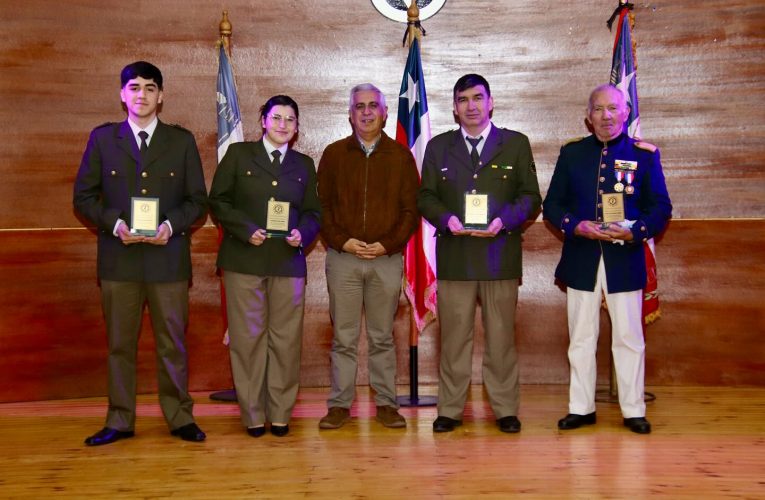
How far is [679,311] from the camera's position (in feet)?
16.9

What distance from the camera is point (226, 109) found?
4801 mm

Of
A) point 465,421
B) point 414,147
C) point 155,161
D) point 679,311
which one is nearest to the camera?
point 155,161

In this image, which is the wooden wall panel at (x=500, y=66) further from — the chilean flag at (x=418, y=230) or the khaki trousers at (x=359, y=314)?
the khaki trousers at (x=359, y=314)

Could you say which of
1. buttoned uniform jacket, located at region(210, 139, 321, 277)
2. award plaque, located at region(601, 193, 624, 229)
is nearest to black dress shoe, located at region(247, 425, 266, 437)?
buttoned uniform jacket, located at region(210, 139, 321, 277)

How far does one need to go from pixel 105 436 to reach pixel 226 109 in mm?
2139

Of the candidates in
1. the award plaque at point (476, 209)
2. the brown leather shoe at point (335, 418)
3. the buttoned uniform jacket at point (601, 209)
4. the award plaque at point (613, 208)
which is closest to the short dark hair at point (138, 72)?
the award plaque at point (476, 209)

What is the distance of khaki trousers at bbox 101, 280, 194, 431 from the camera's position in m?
3.74

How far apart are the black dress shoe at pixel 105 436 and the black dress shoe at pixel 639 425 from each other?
2.60 meters

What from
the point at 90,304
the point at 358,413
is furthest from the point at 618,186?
the point at 90,304

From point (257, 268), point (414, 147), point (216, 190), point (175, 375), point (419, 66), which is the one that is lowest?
point (175, 375)

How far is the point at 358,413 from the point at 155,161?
1826 mm

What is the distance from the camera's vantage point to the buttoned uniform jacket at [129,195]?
146 inches

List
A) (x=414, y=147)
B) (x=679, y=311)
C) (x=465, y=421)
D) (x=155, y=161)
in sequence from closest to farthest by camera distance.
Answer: (x=155, y=161) < (x=465, y=421) < (x=414, y=147) < (x=679, y=311)

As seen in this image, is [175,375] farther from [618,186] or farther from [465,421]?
[618,186]
